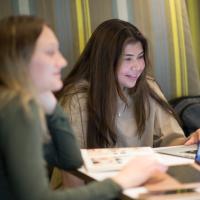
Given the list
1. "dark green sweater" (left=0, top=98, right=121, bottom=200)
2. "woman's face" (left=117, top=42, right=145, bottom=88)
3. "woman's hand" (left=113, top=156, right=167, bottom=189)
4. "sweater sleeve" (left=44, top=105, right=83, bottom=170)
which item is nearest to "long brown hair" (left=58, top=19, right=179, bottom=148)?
"woman's face" (left=117, top=42, right=145, bottom=88)

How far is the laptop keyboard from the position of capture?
113 centimetres

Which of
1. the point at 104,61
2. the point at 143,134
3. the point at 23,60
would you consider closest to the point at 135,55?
the point at 104,61

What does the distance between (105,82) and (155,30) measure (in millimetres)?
629

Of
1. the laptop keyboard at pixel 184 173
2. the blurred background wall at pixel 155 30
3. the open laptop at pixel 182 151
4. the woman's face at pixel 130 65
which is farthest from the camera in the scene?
the blurred background wall at pixel 155 30

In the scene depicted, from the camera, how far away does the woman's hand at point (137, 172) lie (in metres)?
1.05

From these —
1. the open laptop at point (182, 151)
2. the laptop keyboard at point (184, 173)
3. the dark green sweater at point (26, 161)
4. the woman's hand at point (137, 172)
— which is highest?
the dark green sweater at point (26, 161)

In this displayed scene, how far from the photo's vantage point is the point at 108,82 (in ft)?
6.24

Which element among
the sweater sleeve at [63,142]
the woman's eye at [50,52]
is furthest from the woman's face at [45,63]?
the sweater sleeve at [63,142]

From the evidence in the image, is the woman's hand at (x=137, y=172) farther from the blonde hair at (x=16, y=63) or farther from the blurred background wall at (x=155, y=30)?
the blurred background wall at (x=155, y=30)

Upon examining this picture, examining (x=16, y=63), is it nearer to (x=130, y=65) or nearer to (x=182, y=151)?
(x=182, y=151)

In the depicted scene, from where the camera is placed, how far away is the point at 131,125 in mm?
1955

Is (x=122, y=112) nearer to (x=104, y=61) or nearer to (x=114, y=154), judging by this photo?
(x=104, y=61)

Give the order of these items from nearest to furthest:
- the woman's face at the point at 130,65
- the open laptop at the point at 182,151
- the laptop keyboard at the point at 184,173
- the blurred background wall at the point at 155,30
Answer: the laptop keyboard at the point at 184,173, the open laptop at the point at 182,151, the woman's face at the point at 130,65, the blurred background wall at the point at 155,30

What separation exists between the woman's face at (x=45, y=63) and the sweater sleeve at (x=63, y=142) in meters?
0.21
